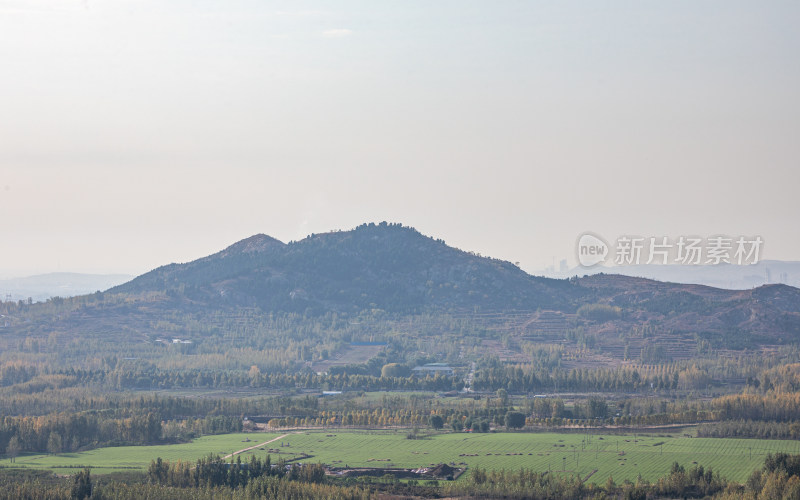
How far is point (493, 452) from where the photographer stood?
416ft

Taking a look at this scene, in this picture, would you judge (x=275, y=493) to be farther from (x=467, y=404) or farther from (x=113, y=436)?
(x=467, y=404)

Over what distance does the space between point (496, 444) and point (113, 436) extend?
2006 inches

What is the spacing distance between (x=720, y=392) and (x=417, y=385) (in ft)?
171

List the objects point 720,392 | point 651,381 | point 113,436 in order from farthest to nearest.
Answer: point 651,381 < point 720,392 < point 113,436

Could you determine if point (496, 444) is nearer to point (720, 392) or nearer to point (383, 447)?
point (383, 447)

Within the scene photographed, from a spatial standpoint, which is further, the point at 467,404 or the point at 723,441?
the point at 467,404

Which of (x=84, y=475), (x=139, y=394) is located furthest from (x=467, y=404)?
(x=84, y=475)

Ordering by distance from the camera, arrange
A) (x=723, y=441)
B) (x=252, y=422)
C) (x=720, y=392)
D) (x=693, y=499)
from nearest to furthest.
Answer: (x=693, y=499) < (x=723, y=441) < (x=252, y=422) < (x=720, y=392)

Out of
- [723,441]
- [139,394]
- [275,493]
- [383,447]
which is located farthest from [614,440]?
[139,394]

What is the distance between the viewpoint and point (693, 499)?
101 m

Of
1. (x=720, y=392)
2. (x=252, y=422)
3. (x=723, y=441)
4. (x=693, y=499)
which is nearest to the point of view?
(x=693, y=499)

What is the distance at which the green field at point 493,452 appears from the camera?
116688 millimetres

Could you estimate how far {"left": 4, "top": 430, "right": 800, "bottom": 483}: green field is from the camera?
11669 centimetres

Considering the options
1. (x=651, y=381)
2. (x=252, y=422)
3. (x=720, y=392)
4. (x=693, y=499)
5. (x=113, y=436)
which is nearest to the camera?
(x=693, y=499)
